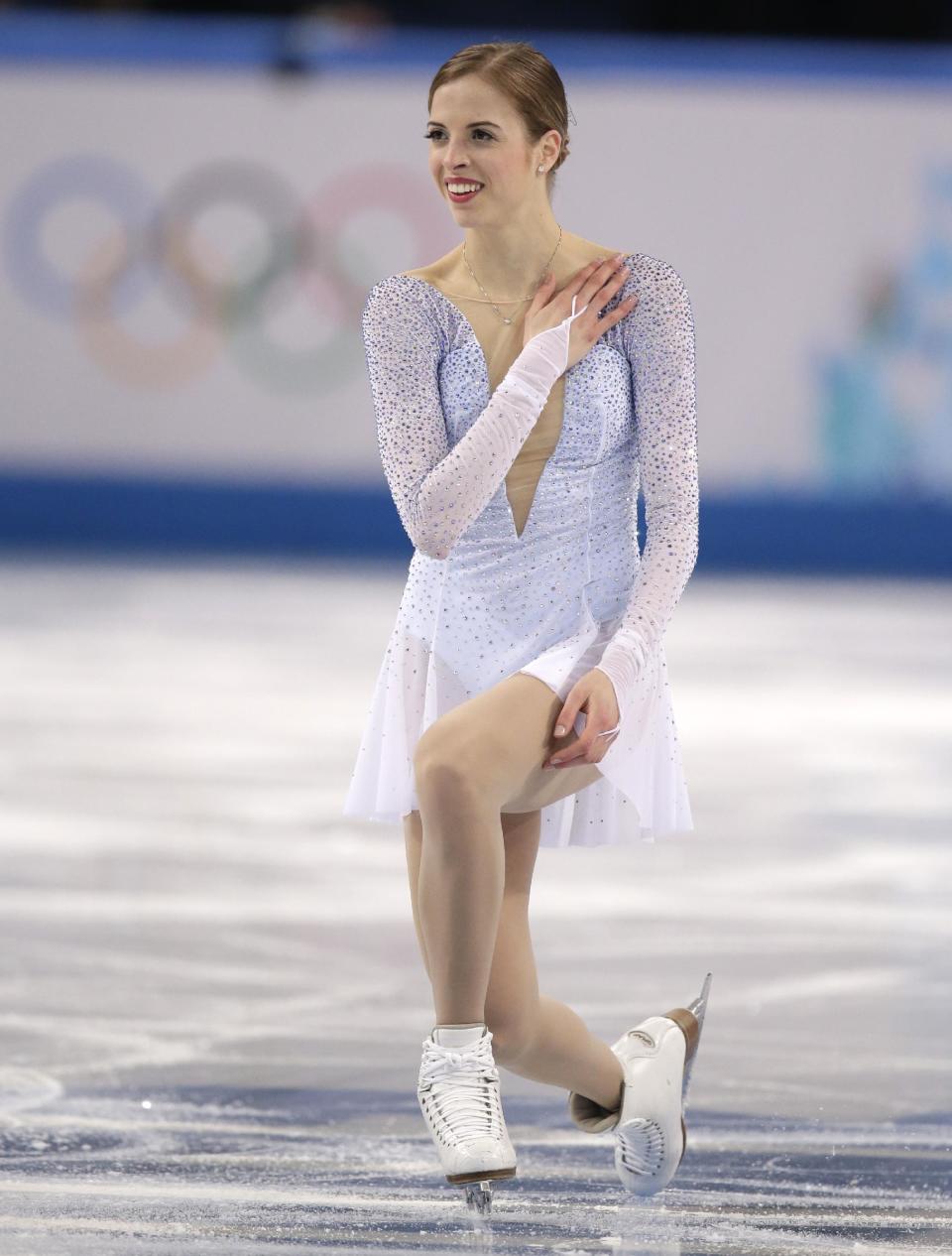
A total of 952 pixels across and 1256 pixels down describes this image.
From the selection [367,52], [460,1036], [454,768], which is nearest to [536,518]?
[454,768]

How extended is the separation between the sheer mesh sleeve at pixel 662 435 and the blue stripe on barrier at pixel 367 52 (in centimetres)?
746

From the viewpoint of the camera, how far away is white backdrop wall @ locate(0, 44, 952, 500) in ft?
32.3

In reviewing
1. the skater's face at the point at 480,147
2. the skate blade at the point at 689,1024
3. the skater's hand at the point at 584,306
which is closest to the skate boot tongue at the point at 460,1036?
the skate blade at the point at 689,1024

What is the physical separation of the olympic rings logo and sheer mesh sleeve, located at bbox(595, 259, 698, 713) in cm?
741

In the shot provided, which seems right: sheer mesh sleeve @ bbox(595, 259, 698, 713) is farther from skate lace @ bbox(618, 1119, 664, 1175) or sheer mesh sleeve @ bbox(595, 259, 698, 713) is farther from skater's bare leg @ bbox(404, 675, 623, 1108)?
skate lace @ bbox(618, 1119, 664, 1175)

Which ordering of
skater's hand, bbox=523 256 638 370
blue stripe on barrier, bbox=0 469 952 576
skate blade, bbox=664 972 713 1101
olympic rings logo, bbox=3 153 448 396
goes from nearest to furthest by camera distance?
1. skater's hand, bbox=523 256 638 370
2. skate blade, bbox=664 972 713 1101
3. blue stripe on barrier, bbox=0 469 952 576
4. olympic rings logo, bbox=3 153 448 396

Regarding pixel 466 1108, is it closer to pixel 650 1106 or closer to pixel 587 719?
pixel 650 1106

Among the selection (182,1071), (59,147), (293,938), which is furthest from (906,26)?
(182,1071)

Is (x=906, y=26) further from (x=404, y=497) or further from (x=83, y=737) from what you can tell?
(x=404, y=497)

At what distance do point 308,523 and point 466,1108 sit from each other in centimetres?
774

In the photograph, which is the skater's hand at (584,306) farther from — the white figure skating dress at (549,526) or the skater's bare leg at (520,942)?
the skater's bare leg at (520,942)

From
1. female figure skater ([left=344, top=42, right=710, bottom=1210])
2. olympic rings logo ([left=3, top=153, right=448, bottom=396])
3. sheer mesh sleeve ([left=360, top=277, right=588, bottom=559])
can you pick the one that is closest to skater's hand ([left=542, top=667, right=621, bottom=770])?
female figure skater ([left=344, top=42, right=710, bottom=1210])

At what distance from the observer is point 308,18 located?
10.9m

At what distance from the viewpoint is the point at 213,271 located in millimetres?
10023
